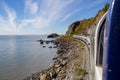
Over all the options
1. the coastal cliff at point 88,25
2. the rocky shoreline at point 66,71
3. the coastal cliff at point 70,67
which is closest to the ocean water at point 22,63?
the coastal cliff at point 70,67

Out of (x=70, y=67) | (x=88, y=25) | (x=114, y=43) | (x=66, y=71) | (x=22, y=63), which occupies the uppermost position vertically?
(x=88, y=25)

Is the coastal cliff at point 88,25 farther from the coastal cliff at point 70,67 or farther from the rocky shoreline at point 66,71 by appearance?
the rocky shoreline at point 66,71

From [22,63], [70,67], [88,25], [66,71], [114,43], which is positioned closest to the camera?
[114,43]

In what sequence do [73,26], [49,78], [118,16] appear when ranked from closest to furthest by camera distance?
[118,16]
[49,78]
[73,26]

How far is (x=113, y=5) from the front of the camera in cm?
215

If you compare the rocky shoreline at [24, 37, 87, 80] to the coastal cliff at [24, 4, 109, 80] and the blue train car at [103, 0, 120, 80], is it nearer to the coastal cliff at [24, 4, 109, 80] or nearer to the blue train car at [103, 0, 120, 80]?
the coastal cliff at [24, 4, 109, 80]

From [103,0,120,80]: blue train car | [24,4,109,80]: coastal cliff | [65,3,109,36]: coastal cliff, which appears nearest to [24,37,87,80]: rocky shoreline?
[24,4,109,80]: coastal cliff

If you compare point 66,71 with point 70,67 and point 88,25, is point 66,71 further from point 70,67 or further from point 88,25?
point 88,25

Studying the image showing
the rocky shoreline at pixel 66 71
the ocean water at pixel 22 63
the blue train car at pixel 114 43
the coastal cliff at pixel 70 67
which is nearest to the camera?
the blue train car at pixel 114 43

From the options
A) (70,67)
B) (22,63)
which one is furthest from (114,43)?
(22,63)

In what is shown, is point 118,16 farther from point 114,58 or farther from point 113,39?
point 114,58

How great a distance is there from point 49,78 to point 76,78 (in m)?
4.68

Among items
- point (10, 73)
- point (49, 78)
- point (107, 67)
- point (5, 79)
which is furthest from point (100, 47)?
point (10, 73)

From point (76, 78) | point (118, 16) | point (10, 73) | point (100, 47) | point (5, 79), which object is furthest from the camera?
point (10, 73)
